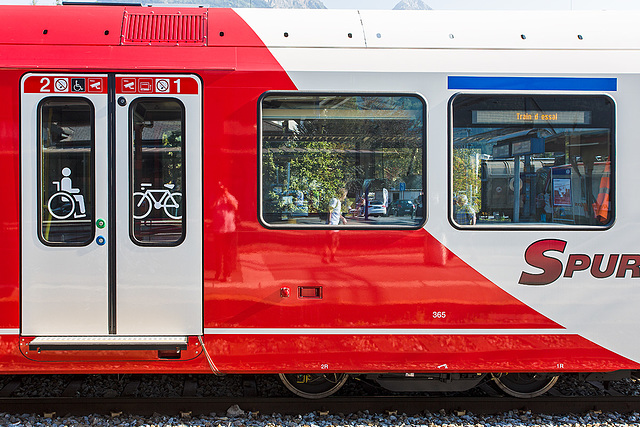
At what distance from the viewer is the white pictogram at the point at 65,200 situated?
4.11 meters

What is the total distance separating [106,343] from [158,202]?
120 centimetres

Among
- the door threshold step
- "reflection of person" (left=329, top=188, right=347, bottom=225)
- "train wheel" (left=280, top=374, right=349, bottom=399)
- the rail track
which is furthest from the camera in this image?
"train wheel" (left=280, top=374, right=349, bottom=399)

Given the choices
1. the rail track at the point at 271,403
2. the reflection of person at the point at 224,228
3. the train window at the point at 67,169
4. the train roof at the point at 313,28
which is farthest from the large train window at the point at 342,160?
the rail track at the point at 271,403

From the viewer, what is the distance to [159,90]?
413 centimetres

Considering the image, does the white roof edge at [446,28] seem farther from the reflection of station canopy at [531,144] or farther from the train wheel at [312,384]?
the train wheel at [312,384]

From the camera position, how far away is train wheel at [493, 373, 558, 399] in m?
4.76

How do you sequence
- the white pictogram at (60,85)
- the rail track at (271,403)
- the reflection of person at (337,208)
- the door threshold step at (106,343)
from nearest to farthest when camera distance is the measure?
the door threshold step at (106,343) < the white pictogram at (60,85) < the reflection of person at (337,208) < the rail track at (271,403)

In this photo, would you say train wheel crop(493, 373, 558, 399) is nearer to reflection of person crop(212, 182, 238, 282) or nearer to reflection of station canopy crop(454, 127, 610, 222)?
reflection of station canopy crop(454, 127, 610, 222)

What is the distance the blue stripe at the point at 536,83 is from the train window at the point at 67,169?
3.07 m

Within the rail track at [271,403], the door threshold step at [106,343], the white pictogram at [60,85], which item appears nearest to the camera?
the door threshold step at [106,343]

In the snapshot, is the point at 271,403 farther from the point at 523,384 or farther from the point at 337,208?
the point at 523,384

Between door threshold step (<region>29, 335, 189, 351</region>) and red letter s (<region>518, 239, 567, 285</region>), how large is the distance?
9.48 ft

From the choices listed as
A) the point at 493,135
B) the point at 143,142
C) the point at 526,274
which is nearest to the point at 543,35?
the point at 493,135

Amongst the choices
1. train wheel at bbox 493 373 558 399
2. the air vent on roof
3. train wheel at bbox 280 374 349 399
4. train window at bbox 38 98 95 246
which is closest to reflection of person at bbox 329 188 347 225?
train wheel at bbox 280 374 349 399
